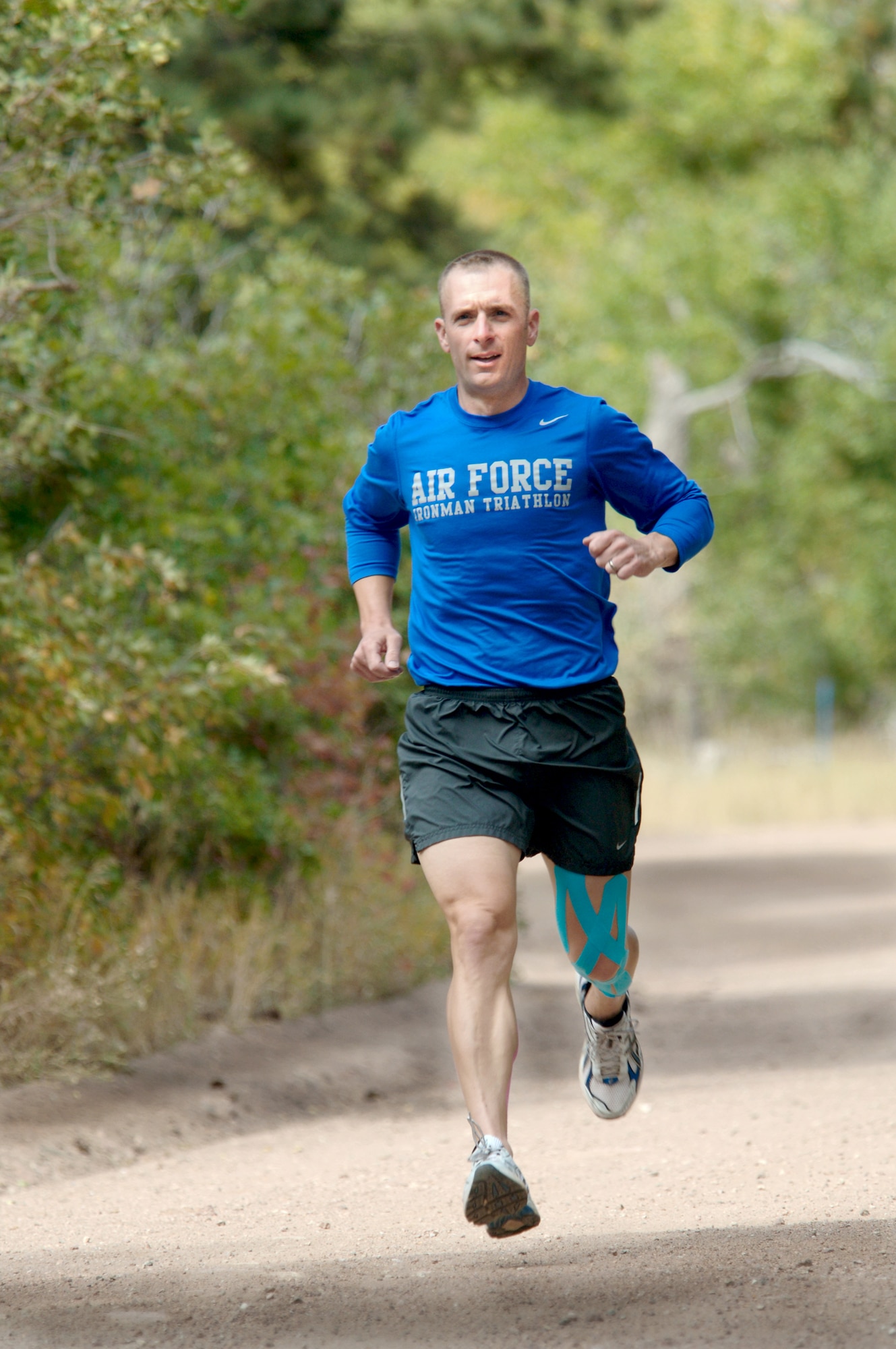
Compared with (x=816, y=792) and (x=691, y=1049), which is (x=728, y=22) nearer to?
(x=816, y=792)

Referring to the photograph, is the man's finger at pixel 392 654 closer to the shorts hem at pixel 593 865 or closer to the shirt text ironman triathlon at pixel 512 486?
the shirt text ironman triathlon at pixel 512 486

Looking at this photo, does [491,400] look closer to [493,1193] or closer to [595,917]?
[595,917]

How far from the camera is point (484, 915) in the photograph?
4195 mm

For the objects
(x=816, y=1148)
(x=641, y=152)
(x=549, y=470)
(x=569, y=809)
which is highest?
(x=641, y=152)

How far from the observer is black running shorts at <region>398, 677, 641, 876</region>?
436cm

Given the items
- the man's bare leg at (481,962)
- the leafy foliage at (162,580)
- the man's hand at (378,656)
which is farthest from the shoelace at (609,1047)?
the leafy foliage at (162,580)

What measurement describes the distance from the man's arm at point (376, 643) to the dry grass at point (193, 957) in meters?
2.42

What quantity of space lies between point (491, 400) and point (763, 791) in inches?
776

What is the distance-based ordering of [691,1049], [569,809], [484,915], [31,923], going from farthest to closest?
[691,1049] < [31,923] < [569,809] < [484,915]

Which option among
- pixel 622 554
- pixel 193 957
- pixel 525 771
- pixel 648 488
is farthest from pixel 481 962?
pixel 193 957

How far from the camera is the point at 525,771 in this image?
4.39 meters

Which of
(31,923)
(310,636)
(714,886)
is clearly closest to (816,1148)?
(31,923)

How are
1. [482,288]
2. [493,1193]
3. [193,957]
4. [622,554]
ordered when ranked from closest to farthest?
[493,1193], [622,554], [482,288], [193,957]

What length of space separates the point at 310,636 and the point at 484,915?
14.6 feet
